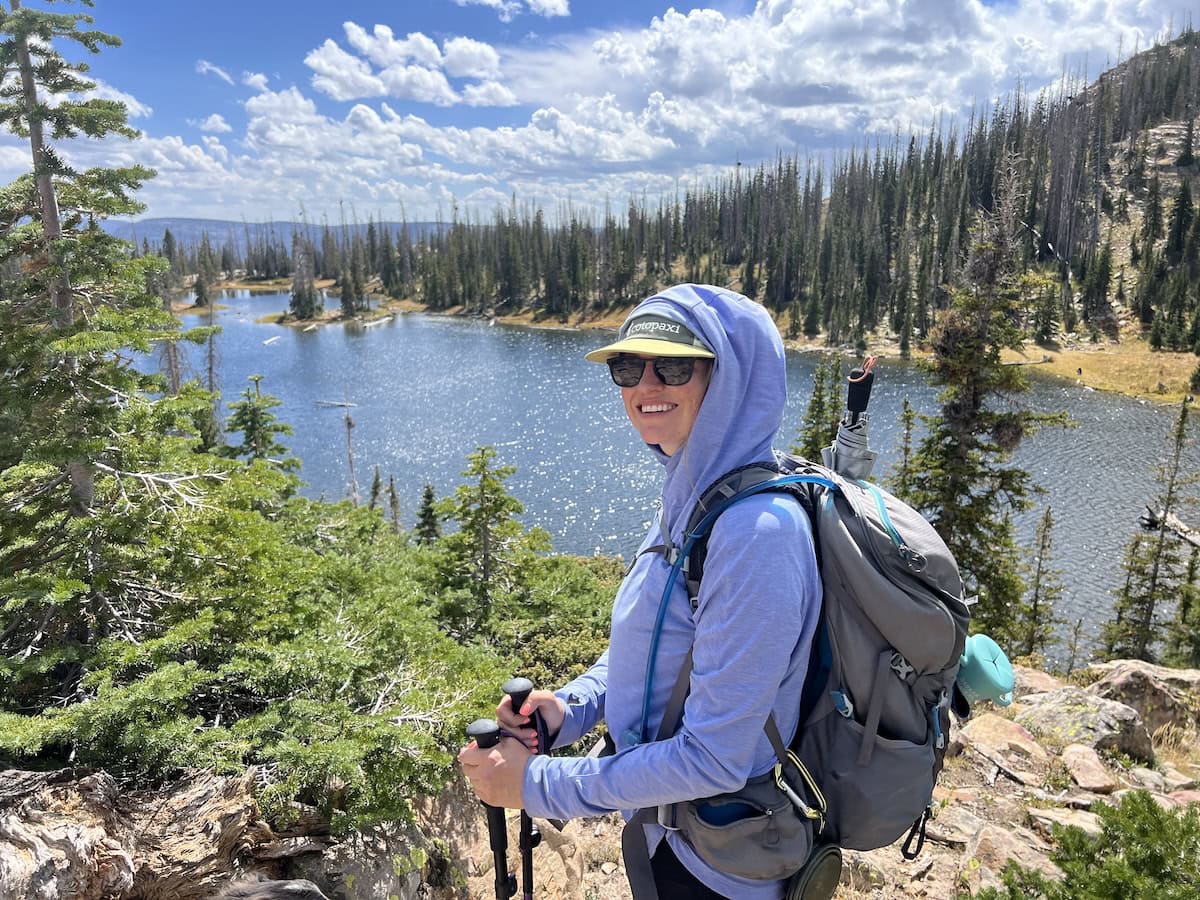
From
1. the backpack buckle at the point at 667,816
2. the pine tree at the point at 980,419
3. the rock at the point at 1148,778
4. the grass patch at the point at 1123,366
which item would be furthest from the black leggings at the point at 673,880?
the grass patch at the point at 1123,366

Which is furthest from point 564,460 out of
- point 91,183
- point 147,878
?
point 147,878

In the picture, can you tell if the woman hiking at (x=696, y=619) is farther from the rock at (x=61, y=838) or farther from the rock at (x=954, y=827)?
the rock at (x=954, y=827)

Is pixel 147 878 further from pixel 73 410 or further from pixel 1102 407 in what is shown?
pixel 1102 407

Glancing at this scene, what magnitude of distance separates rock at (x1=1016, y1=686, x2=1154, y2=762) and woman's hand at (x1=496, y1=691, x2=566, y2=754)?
659 cm

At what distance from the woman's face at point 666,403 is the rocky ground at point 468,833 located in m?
3.12

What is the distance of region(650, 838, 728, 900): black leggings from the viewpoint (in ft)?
6.19

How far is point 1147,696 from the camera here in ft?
25.2

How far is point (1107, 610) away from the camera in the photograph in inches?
842

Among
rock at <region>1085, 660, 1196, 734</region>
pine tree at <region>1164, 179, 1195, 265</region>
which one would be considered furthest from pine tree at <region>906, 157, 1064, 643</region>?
pine tree at <region>1164, 179, 1195, 265</region>

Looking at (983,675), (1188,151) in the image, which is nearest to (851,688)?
(983,675)

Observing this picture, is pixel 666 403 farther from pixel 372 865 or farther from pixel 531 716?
pixel 372 865

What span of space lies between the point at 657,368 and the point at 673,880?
143 centimetres

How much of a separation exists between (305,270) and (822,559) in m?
122

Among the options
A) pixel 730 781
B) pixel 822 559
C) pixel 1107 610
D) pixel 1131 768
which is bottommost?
pixel 1107 610
